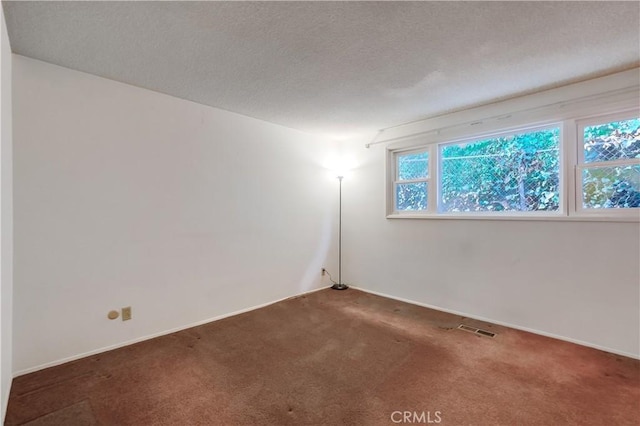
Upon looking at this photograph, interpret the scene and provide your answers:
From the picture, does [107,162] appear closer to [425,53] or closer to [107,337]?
[107,337]

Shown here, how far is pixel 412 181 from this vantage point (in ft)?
12.5

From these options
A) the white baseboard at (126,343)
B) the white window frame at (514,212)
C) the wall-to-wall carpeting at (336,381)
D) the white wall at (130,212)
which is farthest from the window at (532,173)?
the white baseboard at (126,343)

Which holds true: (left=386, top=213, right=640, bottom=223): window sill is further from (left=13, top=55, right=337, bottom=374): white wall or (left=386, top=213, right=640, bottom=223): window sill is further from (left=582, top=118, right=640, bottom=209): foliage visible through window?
(left=13, top=55, right=337, bottom=374): white wall

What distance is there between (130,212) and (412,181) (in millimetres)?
3198

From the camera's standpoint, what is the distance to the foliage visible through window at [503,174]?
9.20 ft

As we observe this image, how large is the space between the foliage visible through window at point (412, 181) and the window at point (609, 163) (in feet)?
4.91

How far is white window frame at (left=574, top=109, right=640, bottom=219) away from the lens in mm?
2369

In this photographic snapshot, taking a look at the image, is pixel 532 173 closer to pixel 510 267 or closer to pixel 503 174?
pixel 503 174

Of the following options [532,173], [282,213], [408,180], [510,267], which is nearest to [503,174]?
[532,173]

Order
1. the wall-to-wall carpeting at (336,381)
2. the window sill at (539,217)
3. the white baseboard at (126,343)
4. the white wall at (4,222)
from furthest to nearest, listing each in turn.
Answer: the window sill at (539,217), the white baseboard at (126,343), the wall-to-wall carpeting at (336,381), the white wall at (4,222)

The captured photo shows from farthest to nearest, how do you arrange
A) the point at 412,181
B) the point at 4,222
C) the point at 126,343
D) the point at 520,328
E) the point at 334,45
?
the point at 412,181, the point at 520,328, the point at 126,343, the point at 334,45, the point at 4,222

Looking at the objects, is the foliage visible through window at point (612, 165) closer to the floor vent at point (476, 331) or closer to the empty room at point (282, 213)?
the empty room at point (282, 213)

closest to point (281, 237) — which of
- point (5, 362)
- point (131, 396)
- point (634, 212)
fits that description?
point (131, 396)

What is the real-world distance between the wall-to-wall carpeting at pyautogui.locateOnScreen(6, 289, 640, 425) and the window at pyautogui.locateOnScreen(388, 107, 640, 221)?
4.11ft
